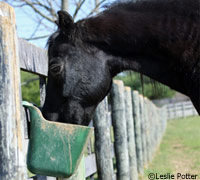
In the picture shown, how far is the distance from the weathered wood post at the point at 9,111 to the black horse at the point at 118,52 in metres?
0.58

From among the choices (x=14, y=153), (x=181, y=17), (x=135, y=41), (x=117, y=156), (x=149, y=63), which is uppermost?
(x=181, y=17)

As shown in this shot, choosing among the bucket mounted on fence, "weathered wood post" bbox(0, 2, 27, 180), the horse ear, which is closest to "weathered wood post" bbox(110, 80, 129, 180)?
the horse ear

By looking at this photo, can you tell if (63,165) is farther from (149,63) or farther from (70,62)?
(149,63)

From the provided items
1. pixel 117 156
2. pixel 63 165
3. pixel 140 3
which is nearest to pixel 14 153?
pixel 63 165

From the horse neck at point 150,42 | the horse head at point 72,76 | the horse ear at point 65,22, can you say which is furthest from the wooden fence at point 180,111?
the horse ear at point 65,22

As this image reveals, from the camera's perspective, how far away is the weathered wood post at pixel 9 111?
1.79m

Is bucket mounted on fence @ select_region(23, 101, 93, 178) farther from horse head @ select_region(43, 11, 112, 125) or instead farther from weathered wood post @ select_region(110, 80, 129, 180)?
weathered wood post @ select_region(110, 80, 129, 180)

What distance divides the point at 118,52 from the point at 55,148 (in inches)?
38.3

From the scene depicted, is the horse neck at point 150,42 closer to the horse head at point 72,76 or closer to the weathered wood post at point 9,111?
the horse head at point 72,76

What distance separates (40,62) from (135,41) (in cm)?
99

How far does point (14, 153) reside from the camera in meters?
1.80

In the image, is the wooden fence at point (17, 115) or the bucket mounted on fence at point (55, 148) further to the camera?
the bucket mounted on fence at point (55, 148)

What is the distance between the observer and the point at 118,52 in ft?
8.42

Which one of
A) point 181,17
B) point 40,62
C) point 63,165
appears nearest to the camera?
point 63,165
